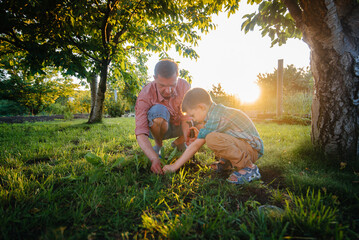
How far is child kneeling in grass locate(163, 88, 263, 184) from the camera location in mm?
1593

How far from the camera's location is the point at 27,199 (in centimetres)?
116

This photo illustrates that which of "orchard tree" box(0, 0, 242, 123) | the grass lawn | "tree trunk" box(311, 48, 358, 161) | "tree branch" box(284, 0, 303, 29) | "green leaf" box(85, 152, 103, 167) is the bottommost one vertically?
the grass lawn

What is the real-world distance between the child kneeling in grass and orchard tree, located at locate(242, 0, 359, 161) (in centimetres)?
97

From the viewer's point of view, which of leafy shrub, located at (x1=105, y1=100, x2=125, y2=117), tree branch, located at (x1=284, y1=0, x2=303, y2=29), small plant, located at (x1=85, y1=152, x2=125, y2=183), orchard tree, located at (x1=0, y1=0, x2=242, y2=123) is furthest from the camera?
leafy shrub, located at (x1=105, y1=100, x2=125, y2=117)

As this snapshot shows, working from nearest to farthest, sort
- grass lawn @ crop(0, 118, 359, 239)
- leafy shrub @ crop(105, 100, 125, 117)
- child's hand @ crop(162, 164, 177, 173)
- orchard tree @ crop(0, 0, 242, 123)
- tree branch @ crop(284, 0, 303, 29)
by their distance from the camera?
grass lawn @ crop(0, 118, 359, 239) < child's hand @ crop(162, 164, 177, 173) < tree branch @ crop(284, 0, 303, 29) < orchard tree @ crop(0, 0, 242, 123) < leafy shrub @ crop(105, 100, 125, 117)

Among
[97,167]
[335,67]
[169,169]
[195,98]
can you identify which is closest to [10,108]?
[97,167]

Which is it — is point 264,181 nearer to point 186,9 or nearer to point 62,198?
point 62,198

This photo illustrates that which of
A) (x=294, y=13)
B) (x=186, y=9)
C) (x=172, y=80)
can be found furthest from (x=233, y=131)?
(x=186, y=9)

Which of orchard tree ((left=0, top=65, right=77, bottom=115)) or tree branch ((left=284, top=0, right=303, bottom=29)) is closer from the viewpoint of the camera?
tree branch ((left=284, top=0, right=303, bottom=29))

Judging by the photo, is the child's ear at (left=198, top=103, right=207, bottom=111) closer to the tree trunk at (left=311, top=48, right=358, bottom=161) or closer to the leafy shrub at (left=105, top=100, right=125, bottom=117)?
the tree trunk at (left=311, top=48, right=358, bottom=161)

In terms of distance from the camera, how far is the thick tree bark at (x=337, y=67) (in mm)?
1771

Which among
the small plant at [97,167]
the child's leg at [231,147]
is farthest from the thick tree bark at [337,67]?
the small plant at [97,167]

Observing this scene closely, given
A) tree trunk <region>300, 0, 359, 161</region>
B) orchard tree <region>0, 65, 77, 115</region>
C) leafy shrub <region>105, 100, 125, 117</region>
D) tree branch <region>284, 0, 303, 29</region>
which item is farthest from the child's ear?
orchard tree <region>0, 65, 77, 115</region>

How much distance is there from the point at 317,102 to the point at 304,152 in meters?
0.69
